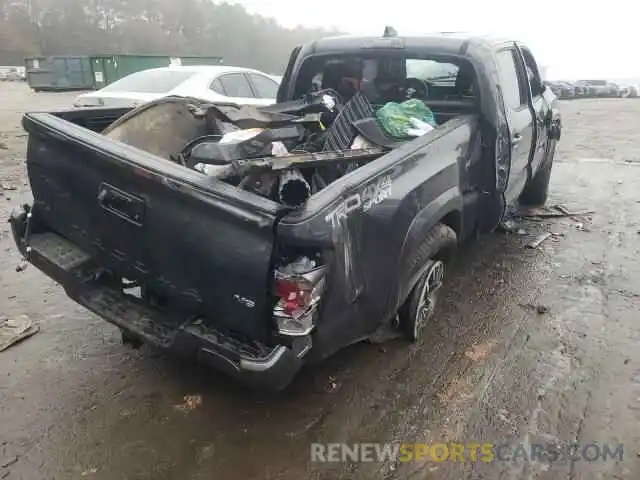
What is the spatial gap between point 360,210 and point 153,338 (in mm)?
1178

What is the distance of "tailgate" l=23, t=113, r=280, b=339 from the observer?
2.36 m

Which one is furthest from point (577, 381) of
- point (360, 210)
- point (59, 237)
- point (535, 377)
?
point (59, 237)

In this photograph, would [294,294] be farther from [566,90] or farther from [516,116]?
[566,90]

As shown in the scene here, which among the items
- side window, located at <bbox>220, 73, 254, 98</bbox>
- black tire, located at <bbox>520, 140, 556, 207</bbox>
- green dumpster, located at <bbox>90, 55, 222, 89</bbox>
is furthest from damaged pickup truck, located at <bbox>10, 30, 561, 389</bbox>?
green dumpster, located at <bbox>90, 55, 222, 89</bbox>

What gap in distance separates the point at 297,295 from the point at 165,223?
0.74 m

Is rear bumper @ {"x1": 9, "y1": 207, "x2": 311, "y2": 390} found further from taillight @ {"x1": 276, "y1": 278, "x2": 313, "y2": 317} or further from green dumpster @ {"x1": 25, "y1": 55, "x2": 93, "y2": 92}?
green dumpster @ {"x1": 25, "y1": 55, "x2": 93, "y2": 92}

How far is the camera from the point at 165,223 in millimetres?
2559

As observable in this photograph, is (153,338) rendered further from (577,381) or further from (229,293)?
(577,381)

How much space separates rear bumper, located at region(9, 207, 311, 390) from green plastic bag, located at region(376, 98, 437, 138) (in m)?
1.74

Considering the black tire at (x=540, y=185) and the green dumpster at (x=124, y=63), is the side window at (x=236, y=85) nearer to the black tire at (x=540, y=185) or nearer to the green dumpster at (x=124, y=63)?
the black tire at (x=540, y=185)

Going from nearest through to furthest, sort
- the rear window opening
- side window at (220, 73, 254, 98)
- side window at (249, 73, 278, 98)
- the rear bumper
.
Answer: the rear bumper → the rear window opening → side window at (220, 73, 254, 98) → side window at (249, 73, 278, 98)

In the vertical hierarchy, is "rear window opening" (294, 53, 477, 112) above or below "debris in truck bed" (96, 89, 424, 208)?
above

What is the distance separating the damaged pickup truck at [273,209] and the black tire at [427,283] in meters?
0.01

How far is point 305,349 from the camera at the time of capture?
2477mm
